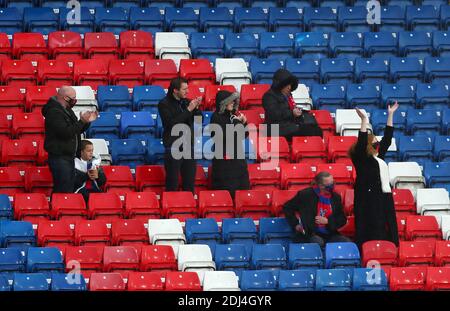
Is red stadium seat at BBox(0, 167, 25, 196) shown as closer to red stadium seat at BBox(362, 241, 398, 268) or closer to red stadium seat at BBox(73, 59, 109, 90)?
red stadium seat at BBox(73, 59, 109, 90)

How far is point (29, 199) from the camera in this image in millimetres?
20344

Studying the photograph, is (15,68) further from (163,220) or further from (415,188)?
(415,188)

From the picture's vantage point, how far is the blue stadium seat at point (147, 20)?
2397 cm

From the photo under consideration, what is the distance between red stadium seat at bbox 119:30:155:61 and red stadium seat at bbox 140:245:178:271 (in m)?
4.38

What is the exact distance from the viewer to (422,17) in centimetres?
2473

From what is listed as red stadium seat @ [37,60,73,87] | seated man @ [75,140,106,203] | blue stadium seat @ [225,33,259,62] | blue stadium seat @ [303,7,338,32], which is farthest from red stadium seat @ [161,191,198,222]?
blue stadium seat @ [303,7,338,32]

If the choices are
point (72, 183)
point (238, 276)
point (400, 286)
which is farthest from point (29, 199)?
point (400, 286)

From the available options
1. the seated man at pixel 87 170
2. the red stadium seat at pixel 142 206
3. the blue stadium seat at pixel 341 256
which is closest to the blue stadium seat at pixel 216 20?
the seated man at pixel 87 170

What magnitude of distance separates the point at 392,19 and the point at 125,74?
393 centimetres

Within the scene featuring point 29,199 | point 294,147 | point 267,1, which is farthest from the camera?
point 267,1

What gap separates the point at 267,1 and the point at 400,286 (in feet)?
21.9

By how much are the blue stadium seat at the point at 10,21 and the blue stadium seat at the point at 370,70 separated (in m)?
4.27

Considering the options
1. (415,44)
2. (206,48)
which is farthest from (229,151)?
(415,44)

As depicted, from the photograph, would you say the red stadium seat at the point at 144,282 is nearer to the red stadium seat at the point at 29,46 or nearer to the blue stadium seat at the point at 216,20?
the red stadium seat at the point at 29,46
